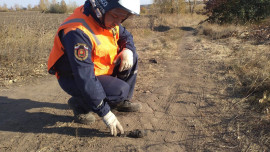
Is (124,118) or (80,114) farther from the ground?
(80,114)

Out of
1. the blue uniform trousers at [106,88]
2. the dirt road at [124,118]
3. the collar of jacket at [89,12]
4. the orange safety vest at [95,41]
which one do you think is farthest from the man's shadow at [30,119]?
the collar of jacket at [89,12]

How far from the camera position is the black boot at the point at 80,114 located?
209cm

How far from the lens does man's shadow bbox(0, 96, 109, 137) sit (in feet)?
6.68

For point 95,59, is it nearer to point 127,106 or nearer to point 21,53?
point 127,106

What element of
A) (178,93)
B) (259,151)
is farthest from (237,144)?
(178,93)

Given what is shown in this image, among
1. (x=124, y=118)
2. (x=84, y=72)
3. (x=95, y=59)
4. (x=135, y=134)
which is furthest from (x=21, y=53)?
(x=135, y=134)

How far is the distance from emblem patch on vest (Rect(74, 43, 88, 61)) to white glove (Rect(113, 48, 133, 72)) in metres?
0.55

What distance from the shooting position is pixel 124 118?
226 centimetres

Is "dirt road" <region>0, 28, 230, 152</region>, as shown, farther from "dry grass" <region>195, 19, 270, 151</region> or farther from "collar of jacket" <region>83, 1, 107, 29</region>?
"collar of jacket" <region>83, 1, 107, 29</region>

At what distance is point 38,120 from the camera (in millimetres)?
2238

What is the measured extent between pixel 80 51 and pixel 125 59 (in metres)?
0.60

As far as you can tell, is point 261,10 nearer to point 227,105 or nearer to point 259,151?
point 227,105

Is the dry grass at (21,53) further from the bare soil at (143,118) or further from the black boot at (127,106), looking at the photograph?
the black boot at (127,106)

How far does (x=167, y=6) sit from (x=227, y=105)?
55.9 feet
